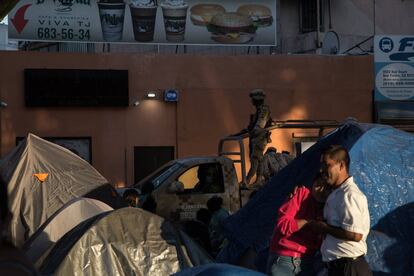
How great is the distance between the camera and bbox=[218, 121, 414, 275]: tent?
7.39m

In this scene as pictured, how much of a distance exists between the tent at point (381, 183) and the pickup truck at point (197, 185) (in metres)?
4.28

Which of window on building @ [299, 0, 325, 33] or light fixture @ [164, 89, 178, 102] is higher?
window on building @ [299, 0, 325, 33]

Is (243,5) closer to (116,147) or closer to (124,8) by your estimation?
(124,8)

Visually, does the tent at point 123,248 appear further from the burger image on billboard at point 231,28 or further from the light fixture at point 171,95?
the burger image on billboard at point 231,28

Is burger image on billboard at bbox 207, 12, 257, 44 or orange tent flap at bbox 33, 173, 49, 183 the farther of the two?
burger image on billboard at bbox 207, 12, 257, 44

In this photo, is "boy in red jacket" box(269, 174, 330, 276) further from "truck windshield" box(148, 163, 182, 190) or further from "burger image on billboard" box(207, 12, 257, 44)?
"burger image on billboard" box(207, 12, 257, 44)

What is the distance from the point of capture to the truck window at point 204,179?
42.7 ft

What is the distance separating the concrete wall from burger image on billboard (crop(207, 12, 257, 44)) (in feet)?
7.19

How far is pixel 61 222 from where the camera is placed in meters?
8.80

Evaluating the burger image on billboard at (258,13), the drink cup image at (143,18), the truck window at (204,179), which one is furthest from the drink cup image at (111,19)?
the truck window at (204,179)

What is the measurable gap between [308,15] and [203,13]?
14.8ft

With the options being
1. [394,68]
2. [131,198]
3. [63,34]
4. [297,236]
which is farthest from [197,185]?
[63,34]

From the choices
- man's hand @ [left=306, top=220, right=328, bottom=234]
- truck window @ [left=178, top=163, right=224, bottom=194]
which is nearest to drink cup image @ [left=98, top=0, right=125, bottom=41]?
truck window @ [left=178, top=163, right=224, bottom=194]

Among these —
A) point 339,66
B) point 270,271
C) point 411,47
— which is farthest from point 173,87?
point 270,271
